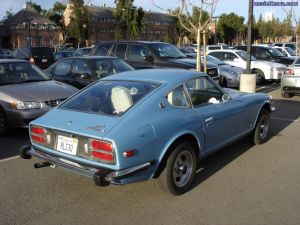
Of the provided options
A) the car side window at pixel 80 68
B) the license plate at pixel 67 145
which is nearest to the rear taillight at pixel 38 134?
the license plate at pixel 67 145

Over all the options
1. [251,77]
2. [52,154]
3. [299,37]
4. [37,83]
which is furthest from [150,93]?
[299,37]

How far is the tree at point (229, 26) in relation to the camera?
9062 cm

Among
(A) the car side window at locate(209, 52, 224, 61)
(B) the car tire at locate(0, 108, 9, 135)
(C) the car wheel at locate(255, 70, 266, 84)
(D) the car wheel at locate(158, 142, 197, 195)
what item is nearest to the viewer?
(D) the car wheel at locate(158, 142, 197, 195)

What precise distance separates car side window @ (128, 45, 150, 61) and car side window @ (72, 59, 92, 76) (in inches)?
113

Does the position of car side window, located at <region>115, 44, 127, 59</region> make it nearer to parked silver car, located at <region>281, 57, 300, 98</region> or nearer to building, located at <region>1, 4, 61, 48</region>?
parked silver car, located at <region>281, 57, 300, 98</region>

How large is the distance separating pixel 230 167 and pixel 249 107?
1.11m

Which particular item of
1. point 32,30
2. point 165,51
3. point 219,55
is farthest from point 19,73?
point 32,30

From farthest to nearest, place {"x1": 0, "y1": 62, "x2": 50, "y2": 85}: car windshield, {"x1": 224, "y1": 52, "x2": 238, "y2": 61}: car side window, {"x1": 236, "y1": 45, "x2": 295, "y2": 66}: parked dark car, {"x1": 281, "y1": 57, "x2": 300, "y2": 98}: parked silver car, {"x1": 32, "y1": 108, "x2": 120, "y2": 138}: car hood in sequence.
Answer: {"x1": 236, "y1": 45, "x2": 295, "y2": 66}: parked dark car < {"x1": 224, "y1": 52, "x2": 238, "y2": 61}: car side window < {"x1": 281, "y1": 57, "x2": 300, "y2": 98}: parked silver car < {"x1": 0, "y1": 62, "x2": 50, "y2": 85}: car windshield < {"x1": 32, "y1": 108, "x2": 120, "y2": 138}: car hood

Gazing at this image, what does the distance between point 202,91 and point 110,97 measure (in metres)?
1.34

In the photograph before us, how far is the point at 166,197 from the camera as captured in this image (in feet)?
15.0

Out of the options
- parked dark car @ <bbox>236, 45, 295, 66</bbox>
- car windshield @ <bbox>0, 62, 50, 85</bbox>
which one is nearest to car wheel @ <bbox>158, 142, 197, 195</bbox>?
car windshield @ <bbox>0, 62, 50, 85</bbox>

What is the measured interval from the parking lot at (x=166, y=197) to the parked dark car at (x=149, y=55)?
6.23 metres

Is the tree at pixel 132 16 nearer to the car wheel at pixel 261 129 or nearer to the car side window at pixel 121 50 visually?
the car side window at pixel 121 50

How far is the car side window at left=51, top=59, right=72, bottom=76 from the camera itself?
10376mm
